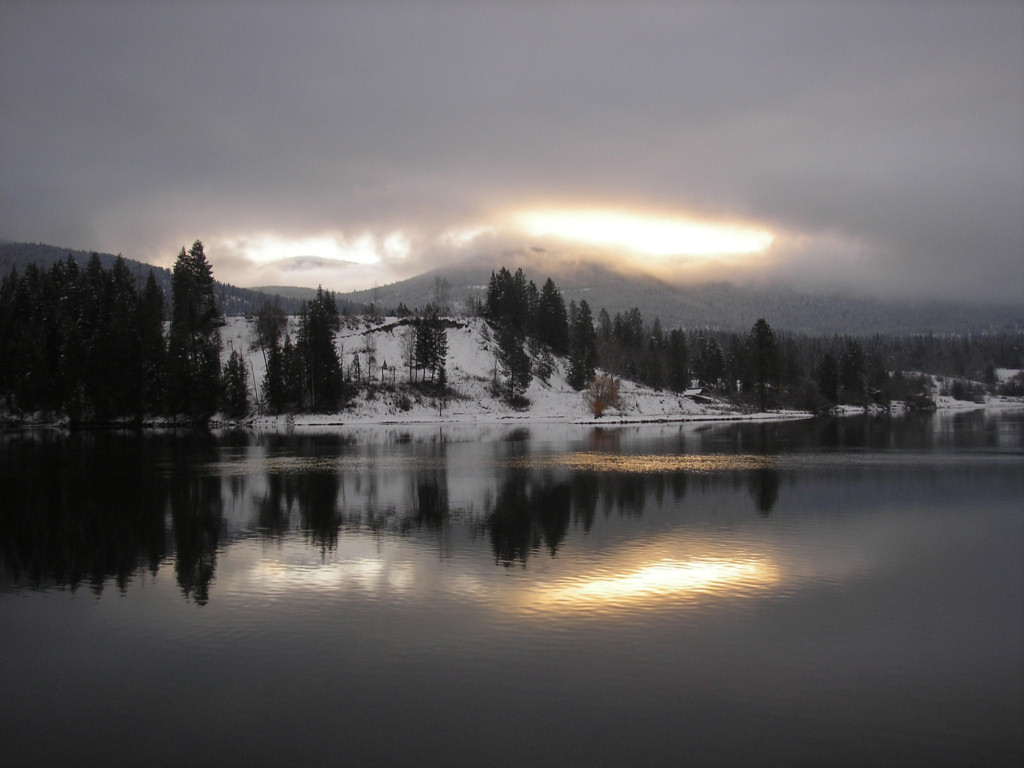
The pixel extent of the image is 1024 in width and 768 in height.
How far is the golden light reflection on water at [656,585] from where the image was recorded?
695 inches

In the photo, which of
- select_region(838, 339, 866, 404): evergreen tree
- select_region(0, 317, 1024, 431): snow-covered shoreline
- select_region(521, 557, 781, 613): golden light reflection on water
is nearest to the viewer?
select_region(521, 557, 781, 613): golden light reflection on water

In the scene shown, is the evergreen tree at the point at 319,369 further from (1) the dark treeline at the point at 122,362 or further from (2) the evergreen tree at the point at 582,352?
(2) the evergreen tree at the point at 582,352

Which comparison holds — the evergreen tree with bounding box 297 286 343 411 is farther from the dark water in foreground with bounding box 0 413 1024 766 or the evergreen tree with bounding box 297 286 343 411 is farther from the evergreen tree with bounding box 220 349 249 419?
the dark water in foreground with bounding box 0 413 1024 766

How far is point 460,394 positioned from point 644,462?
70.7 meters

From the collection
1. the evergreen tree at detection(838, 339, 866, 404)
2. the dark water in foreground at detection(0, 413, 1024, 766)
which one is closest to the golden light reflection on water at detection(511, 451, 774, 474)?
the dark water in foreground at detection(0, 413, 1024, 766)

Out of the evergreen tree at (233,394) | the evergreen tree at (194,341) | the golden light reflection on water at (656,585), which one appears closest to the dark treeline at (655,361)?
the evergreen tree at (233,394)

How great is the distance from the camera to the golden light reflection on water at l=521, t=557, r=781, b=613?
17656mm

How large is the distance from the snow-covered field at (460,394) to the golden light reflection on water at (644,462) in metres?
52.5

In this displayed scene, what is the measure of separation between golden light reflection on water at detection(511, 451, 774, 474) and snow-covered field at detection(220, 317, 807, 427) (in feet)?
172

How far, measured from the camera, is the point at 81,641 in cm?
1549

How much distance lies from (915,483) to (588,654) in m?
30.1

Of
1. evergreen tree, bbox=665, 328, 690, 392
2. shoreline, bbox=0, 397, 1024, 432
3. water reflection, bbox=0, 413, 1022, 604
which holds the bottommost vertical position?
water reflection, bbox=0, 413, 1022, 604

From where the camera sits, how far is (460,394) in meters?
117

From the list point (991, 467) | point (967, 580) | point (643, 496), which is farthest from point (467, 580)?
point (991, 467)
